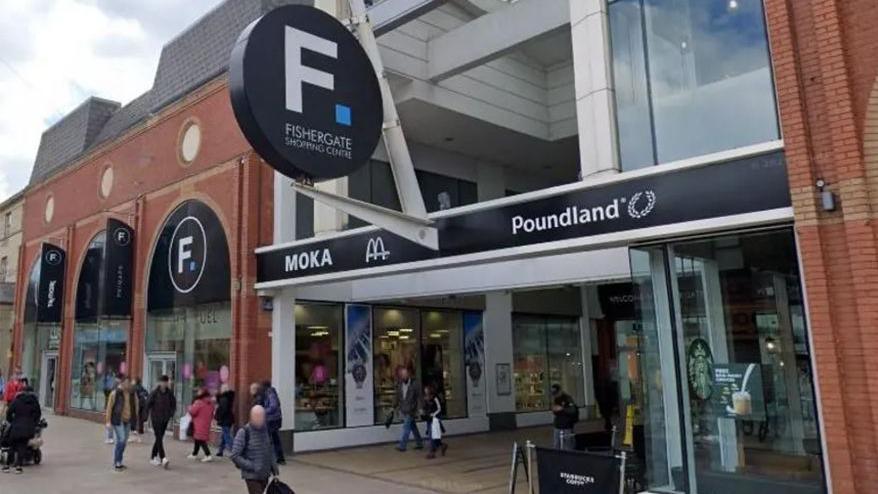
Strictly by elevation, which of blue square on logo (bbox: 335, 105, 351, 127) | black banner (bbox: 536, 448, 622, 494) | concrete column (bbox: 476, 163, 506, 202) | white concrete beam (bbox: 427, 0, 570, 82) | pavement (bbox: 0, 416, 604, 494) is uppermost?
white concrete beam (bbox: 427, 0, 570, 82)

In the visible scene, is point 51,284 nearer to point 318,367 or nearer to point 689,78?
point 318,367

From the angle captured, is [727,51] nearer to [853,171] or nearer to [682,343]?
[853,171]

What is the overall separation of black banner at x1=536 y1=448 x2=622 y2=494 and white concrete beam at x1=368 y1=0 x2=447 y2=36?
8997 millimetres

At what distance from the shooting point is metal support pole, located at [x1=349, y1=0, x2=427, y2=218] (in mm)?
10602

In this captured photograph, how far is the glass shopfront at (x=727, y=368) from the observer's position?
7.81 metres

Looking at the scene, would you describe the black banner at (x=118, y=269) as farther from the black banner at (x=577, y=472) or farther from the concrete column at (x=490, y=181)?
the black banner at (x=577, y=472)

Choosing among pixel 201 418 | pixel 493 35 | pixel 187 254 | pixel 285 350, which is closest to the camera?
pixel 201 418

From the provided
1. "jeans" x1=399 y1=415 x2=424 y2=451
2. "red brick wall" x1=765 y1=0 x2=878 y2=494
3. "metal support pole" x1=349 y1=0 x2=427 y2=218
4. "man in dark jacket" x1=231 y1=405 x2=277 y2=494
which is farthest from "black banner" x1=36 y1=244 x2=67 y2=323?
"red brick wall" x1=765 y1=0 x2=878 y2=494

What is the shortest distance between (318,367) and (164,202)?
6750 mm

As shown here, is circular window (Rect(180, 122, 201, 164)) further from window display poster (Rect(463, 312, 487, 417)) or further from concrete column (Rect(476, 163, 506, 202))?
window display poster (Rect(463, 312, 487, 417))

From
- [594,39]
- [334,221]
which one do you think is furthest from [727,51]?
[334,221]

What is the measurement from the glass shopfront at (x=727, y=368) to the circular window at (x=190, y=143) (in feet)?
41.2

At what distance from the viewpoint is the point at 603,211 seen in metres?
8.93

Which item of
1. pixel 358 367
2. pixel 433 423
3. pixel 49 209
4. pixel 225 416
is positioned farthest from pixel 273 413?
pixel 49 209
